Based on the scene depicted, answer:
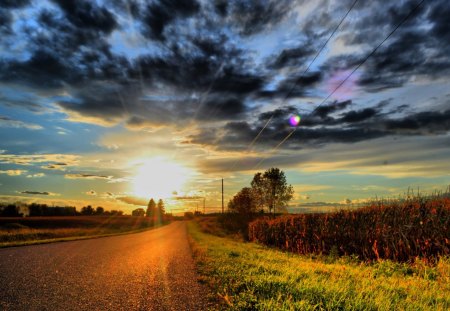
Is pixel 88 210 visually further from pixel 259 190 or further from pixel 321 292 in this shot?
pixel 321 292

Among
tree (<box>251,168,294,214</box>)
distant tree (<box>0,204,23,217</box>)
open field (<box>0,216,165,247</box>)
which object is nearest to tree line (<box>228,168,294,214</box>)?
tree (<box>251,168,294,214</box>)

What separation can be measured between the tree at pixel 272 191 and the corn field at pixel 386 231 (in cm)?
6590

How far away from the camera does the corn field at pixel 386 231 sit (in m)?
12.5

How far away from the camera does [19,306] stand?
5.96m

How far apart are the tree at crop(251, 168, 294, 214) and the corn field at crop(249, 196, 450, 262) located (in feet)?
216

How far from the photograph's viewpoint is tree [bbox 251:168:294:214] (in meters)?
86.4

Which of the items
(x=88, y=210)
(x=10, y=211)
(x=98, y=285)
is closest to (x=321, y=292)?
(x=98, y=285)

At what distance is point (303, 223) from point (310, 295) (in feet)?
51.7

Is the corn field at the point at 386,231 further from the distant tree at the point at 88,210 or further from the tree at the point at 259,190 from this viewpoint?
the distant tree at the point at 88,210

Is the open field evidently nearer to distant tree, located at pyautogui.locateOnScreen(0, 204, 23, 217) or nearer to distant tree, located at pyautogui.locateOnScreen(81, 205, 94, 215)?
distant tree, located at pyautogui.locateOnScreen(0, 204, 23, 217)

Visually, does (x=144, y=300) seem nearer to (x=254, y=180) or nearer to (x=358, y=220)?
(x=358, y=220)

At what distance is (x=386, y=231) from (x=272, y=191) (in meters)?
73.9

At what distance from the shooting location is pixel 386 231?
13.8 m

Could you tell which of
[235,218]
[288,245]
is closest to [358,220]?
[288,245]
